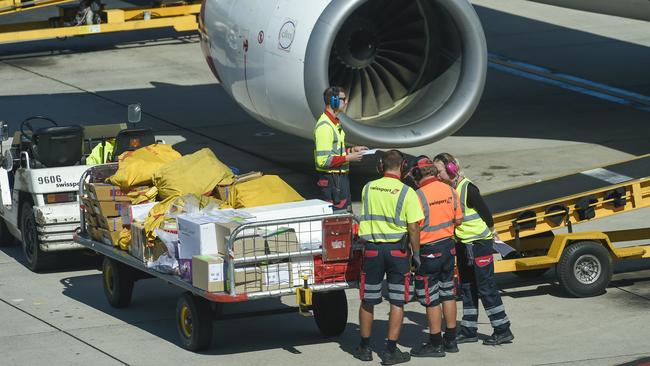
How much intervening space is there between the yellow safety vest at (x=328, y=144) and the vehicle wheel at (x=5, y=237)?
377 centimetres

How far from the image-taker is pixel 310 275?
1091cm

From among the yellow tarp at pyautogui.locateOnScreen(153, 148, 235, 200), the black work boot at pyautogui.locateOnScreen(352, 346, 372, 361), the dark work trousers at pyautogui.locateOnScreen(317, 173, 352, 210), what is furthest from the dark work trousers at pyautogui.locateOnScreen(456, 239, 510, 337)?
the dark work trousers at pyautogui.locateOnScreen(317, 173, 352, 210)

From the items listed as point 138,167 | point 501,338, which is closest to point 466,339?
point 501,338

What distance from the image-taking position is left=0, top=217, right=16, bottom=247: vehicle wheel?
15484mm

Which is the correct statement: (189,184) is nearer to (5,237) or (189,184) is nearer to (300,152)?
(5,237)

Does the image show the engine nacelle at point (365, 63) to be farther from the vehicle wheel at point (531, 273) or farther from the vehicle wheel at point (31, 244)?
the vehicle wheel at point (31, 244)

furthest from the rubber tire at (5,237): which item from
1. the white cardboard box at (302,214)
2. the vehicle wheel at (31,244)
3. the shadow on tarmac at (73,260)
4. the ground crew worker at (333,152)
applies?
the white cardboard box at (302,214)

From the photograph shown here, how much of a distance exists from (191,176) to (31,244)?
2619 mm

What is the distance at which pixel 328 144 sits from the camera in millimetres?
13945

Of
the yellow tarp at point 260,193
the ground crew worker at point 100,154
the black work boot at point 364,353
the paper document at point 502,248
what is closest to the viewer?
the black work boot at point 364,353

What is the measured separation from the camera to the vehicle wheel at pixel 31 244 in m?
14.0

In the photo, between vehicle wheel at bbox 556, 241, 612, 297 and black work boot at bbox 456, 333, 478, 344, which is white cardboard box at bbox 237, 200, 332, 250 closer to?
black work boot at bbox 456, 333, 478, 344

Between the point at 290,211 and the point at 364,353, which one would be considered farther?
the point at 290,211

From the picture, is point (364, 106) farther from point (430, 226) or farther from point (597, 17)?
point (597, 17)
